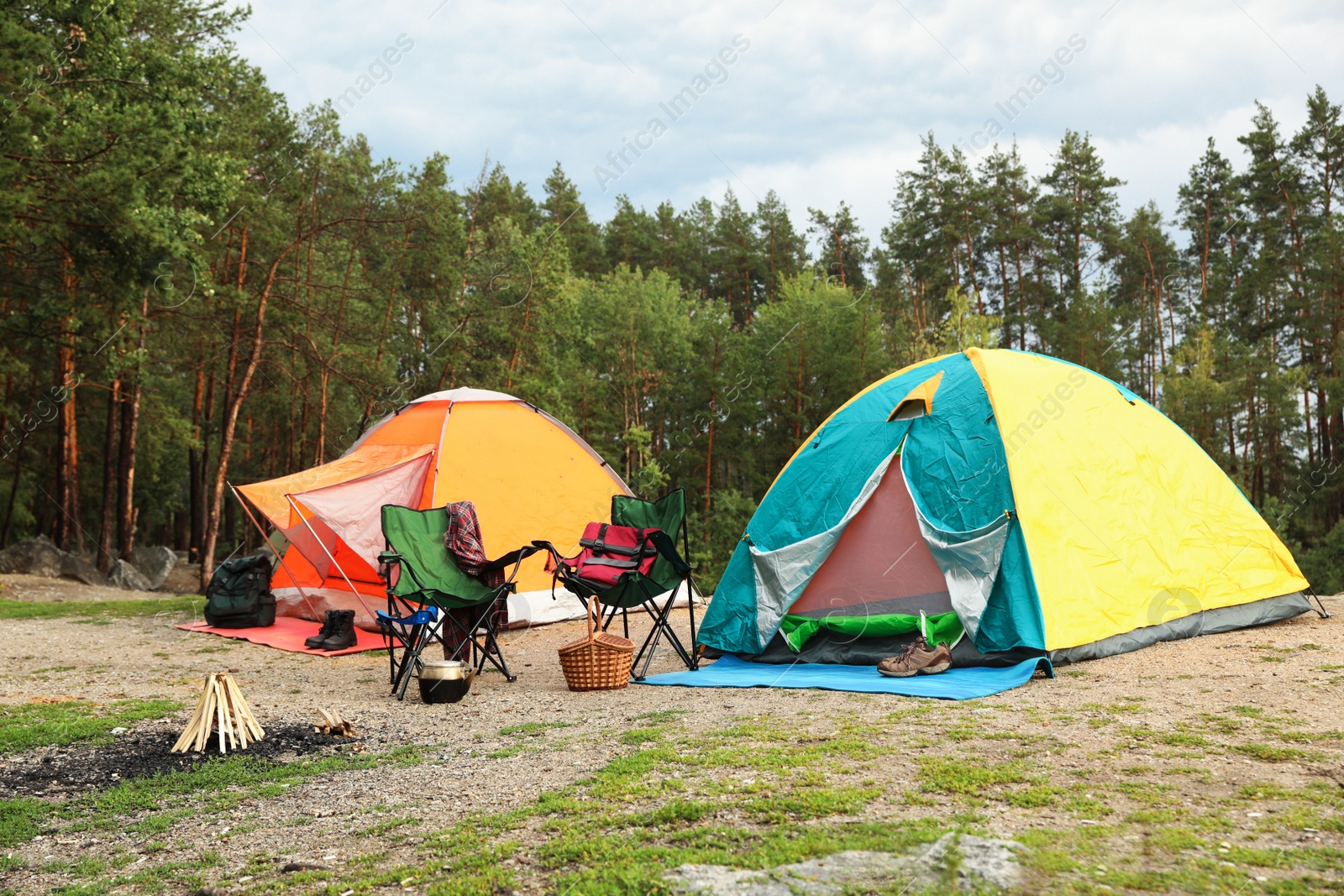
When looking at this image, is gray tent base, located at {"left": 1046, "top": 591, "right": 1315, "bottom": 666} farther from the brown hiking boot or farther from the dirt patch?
the dirt patch

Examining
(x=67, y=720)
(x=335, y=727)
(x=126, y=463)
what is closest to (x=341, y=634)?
(x=67, y=720)

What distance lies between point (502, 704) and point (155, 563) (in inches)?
579

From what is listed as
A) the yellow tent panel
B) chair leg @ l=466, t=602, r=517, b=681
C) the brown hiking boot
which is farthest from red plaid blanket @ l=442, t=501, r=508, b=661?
the yellow tent panel

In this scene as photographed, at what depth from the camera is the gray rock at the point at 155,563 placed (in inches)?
639

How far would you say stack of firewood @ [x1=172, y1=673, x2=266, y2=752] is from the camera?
367 cm

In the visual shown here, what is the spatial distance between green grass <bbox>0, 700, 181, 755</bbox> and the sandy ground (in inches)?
6.6

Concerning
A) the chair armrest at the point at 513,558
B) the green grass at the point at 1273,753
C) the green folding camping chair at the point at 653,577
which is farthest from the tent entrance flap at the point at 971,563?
the chair armrest at the point at 513,558

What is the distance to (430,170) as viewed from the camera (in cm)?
1792

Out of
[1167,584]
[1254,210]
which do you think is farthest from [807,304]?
[1167,584]

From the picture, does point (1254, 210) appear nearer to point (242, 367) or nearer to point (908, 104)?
point (908, 104)

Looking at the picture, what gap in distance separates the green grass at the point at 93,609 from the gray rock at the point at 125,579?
3792mm

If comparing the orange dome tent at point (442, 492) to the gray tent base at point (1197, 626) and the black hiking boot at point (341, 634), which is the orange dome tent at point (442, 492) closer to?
the black hiking boot at point (341, 634)

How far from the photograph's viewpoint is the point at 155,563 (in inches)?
663

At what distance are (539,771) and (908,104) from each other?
8.50 meters
